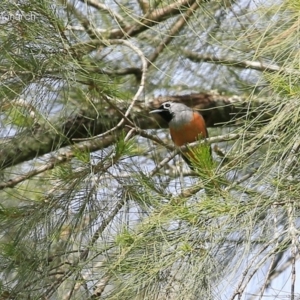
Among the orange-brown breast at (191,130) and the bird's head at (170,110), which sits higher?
the bird's head at (170,110)

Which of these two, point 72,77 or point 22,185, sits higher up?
point 72,77

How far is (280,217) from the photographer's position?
57.7 inches

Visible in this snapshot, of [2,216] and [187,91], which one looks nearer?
[2,216]

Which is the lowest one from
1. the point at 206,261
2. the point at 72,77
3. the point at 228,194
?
the point at 206,261

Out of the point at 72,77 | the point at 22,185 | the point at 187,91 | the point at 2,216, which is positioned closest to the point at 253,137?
the point at 72,77

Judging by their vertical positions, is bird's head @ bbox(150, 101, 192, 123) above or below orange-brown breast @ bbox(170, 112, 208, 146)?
above

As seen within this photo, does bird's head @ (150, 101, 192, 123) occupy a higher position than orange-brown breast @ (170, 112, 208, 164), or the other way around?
bird's head @ (150, 101, 192, 123)

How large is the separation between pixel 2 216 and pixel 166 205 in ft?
1.24

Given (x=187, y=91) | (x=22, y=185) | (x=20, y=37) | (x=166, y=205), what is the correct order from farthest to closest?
1. (x=187, y=91)
2. (x=22, y=185)
3. (x=20, y=37)
4. (x=166, y=205)

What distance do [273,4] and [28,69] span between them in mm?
519

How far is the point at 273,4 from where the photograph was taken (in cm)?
150

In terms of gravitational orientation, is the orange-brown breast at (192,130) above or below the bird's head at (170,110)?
below

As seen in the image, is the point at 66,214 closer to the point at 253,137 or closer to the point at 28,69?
the point at 28,69

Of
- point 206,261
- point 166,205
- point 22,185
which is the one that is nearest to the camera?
point 206,261
